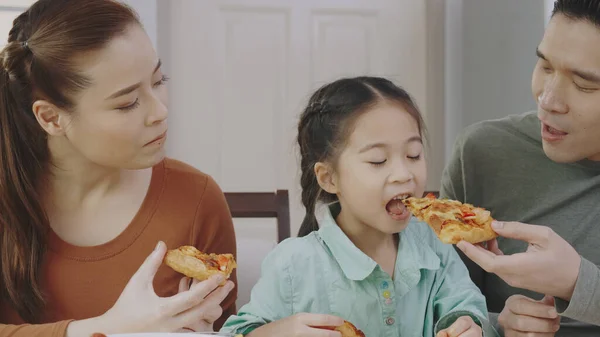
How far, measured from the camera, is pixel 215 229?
5.41 feet

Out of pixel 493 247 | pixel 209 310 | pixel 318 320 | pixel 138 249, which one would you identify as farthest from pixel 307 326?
pixel 138 249

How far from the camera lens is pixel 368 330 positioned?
138cm

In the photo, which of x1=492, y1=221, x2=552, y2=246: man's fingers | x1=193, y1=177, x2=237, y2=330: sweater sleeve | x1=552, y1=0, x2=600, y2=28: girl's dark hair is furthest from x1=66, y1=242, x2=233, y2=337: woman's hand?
x1=552, y1=0, x2=600, y2=28: girl's dark hair

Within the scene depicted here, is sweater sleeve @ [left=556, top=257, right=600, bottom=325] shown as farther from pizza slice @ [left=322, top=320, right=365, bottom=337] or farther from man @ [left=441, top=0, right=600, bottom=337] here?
pizza slice @ [left=322, top=320, right=365, bottom=337]

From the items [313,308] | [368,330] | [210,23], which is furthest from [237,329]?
[210,23]

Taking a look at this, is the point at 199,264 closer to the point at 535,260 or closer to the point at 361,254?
the point at 361,254

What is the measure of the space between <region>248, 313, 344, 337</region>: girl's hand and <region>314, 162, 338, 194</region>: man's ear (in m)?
0.34

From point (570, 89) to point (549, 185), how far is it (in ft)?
0.91

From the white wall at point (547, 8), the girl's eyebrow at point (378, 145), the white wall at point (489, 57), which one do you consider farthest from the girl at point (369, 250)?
the white wall at point (489, 57)

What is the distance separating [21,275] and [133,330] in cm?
37

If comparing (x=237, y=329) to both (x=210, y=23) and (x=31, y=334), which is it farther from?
(x=210, y=23)

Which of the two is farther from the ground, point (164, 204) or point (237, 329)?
point (164, 204)

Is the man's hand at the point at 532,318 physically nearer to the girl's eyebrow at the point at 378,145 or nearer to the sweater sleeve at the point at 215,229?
the girl's eyebrow at the point at 378,145

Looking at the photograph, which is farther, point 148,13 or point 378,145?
point 148,13
